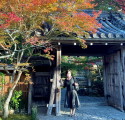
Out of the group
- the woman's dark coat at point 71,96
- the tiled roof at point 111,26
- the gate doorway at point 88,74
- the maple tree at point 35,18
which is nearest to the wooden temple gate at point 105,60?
the tiled roof at point 111,26

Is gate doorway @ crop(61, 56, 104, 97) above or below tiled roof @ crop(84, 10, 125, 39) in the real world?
below

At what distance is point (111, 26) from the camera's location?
27.0 feet

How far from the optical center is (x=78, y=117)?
21.3 ft

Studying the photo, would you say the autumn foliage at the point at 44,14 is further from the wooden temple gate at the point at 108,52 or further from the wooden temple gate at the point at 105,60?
the wooden temple gate at the point at 105,60

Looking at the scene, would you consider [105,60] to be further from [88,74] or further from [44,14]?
[88,74]

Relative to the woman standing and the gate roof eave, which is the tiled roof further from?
the woman standing

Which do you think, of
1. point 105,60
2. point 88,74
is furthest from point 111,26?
→ point 88,74

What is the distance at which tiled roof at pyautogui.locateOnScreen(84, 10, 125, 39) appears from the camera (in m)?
6.49

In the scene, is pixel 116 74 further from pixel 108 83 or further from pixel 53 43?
pixel 53 43

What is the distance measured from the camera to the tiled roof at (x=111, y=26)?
21.3 ft

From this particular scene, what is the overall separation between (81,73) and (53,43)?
10399 mm

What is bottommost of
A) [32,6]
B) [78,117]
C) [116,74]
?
[78,117]

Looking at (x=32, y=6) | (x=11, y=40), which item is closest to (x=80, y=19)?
(x=32, y=6)

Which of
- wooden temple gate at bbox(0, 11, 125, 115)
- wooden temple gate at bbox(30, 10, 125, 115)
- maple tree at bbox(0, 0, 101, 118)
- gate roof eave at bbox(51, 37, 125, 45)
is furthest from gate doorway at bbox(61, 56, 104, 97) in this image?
maple tree at bbox(0, 0, 101, 118)
